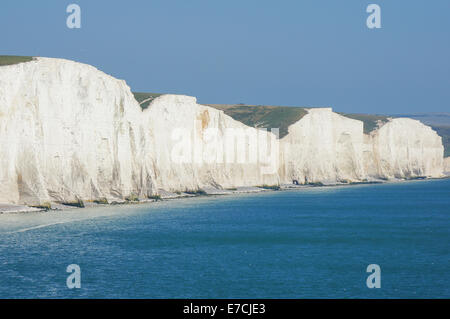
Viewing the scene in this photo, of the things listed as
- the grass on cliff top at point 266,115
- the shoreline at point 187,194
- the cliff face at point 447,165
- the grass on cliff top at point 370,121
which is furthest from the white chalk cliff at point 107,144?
the cliff face at point 447,165

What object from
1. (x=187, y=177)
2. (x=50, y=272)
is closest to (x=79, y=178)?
(x=187, y=177)

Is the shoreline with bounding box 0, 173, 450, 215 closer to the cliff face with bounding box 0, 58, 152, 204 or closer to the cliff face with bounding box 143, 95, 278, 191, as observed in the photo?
the cliff face with bounding box 0, 58, 152, 204

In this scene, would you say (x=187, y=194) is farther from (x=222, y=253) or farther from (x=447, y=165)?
(x=447, y=165)

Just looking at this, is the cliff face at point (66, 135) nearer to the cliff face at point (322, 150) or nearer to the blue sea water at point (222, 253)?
the blue sea water at point (222, 253)

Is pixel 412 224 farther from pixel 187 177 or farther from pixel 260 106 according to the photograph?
pixel 260 106

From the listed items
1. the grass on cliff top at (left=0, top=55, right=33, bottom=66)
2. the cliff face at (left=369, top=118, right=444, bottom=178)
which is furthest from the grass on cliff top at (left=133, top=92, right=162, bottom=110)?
the cliff face at (left=369, top=118, right=444, bottom=178)
